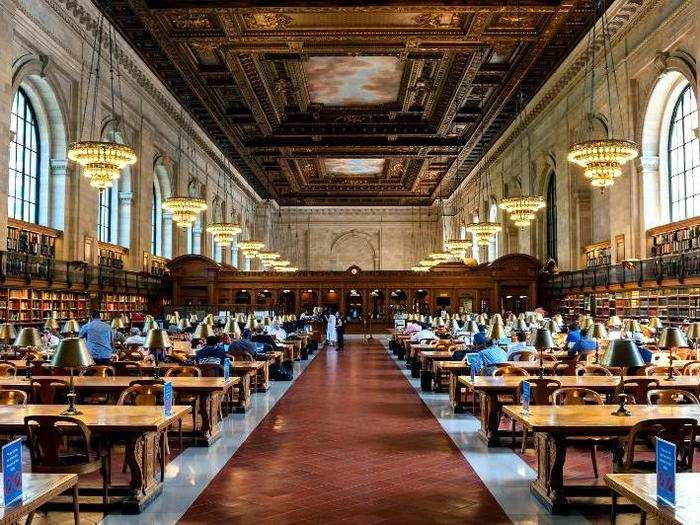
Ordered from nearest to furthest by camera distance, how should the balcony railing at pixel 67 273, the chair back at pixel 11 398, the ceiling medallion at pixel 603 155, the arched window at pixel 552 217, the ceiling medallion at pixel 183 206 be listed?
the chair back at pixel 11 398 < the ceiling medallion at pixel 603 155 < the balcony railing at pixel 67 273 < the ceiling medallion at pixel 183 206 < the arched window at pixel 552 217

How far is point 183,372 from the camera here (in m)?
9.00

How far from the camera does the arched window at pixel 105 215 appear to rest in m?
21.7

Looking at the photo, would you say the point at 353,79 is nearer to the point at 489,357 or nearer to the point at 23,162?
the point at 23,162

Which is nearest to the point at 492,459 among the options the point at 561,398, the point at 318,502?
the point at 561,398

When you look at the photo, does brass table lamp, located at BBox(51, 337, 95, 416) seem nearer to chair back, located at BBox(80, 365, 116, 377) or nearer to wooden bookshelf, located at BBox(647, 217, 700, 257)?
chair back, located at BBox(80, 365, 116, 377)

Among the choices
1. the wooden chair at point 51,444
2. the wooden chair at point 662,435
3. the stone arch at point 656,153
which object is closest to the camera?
the wooden chair at point 662,435

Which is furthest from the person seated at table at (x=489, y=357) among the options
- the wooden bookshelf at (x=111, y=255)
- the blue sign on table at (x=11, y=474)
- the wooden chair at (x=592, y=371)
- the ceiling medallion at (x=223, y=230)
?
the ceiling medallion at (x=223, y=230)

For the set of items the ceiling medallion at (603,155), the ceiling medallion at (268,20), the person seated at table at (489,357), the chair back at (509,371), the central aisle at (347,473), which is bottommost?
the central aisle at (347,473)

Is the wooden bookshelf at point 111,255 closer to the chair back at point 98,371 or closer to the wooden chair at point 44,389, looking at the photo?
the chair back at point 98,371

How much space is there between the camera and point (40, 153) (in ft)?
58.1

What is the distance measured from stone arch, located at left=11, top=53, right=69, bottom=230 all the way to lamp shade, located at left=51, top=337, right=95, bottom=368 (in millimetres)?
13111

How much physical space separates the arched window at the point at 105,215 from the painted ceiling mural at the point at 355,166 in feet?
50.8

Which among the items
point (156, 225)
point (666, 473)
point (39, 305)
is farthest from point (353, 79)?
point (666, 473)

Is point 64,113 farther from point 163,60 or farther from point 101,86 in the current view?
point 163,60
